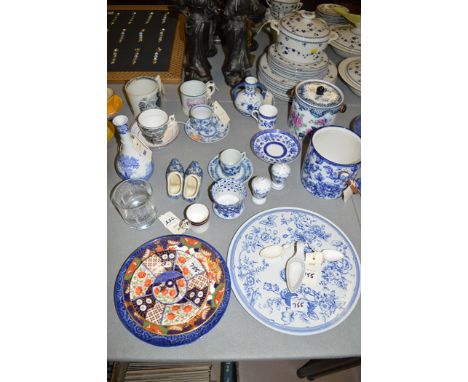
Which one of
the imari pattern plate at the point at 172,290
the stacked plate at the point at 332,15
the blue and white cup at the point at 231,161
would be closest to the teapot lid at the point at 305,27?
the blue and white cup at the point at 231,161

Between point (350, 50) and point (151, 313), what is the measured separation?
141 centimetres

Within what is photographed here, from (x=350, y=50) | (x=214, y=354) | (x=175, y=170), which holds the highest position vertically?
(x=350, y=50)

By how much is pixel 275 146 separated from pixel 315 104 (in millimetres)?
198

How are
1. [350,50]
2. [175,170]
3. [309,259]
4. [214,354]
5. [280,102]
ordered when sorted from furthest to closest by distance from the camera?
[350,50]
[280,102]
[175,170]
[309,259]
[214,354]

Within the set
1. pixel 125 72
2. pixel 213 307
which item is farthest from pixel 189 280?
pixel 125 72

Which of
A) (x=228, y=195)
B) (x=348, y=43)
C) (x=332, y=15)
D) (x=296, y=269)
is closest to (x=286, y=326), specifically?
(x=296, y=269)

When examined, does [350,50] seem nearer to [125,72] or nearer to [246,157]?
[246,157]

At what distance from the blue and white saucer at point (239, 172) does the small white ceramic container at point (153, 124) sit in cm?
21

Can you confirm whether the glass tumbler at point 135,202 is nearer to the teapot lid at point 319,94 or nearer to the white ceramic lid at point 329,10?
the teapot lid at point 319,94

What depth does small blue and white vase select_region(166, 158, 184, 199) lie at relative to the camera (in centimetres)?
99

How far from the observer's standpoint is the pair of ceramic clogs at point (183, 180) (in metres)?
0.98

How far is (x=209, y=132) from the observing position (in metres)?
1.15

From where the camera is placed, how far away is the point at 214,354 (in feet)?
2.36

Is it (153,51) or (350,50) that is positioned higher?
(350,50)
